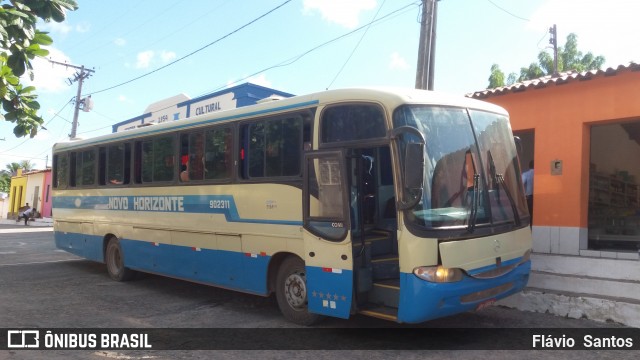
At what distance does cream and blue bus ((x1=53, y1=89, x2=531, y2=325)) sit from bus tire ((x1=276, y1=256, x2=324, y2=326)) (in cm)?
2

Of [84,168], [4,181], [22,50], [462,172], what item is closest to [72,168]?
[84,168]

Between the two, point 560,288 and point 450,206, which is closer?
point 450,206

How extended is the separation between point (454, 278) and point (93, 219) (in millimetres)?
8352

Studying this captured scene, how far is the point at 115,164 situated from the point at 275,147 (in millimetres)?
4834

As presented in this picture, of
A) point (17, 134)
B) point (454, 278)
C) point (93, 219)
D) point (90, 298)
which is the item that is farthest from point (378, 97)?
point (93, 219)

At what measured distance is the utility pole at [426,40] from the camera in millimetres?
10367

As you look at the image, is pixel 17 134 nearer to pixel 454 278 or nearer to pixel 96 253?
pixel 454 278

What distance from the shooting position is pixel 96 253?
34.5 feet

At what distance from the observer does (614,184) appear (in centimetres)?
1081

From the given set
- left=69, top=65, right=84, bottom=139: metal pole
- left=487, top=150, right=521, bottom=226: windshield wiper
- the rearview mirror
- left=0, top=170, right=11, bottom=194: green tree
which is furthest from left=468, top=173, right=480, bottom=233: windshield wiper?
left=0, top=170, right=11, bottom=194: green tree

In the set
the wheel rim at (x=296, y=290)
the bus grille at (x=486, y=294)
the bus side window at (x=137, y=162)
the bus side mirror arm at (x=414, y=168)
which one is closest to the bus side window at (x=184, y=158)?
the bus side window at (x=137, y=162)

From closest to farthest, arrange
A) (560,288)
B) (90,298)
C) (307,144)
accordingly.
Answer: (307,144) → (560,288) → (90,298)

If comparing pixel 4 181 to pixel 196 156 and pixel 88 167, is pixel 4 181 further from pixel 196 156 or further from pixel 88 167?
pixel 196 156

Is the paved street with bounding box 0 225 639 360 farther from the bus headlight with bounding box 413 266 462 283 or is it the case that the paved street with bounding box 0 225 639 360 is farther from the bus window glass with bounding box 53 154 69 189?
the bus window glass with bounding box 53 154 69 189
